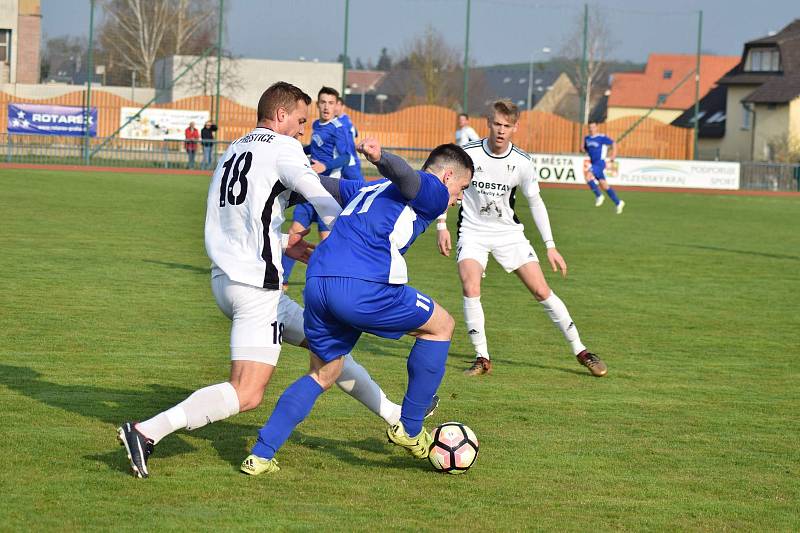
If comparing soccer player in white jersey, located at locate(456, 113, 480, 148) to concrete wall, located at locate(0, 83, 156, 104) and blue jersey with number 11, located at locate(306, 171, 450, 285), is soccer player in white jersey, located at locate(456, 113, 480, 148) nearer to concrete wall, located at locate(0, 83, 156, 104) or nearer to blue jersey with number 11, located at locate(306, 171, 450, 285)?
concrete wall, located at locate(0, 83, 156, 104)

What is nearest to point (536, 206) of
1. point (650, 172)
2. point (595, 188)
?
point (595, 188)

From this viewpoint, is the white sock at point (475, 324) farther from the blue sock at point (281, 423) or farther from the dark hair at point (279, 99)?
the dark hair at point (279, 99)

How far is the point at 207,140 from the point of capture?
38.2 m

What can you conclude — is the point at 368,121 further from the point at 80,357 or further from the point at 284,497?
the point at 284,497

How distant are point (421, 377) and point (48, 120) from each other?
3575 centimetres

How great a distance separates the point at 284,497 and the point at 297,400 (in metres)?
0.50

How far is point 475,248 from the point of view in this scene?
9016mm

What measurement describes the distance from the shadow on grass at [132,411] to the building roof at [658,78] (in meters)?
79.4

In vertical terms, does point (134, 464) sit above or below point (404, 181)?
below

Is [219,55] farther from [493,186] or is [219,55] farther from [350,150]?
[493,186]

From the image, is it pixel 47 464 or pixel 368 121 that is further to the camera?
pixel 368 121

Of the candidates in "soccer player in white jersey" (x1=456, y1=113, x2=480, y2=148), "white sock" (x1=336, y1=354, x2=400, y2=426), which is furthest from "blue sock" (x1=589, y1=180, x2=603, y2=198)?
"white sock" (x1=336, y1=354, x2=400, y2=426)

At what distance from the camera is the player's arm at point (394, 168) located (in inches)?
194

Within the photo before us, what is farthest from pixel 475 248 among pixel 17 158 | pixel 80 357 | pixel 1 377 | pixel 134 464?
pixel 17 158
